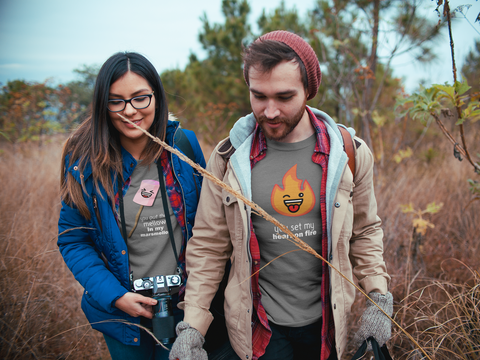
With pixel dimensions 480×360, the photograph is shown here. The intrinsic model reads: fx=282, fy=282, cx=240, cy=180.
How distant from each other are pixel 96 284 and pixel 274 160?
109 cm

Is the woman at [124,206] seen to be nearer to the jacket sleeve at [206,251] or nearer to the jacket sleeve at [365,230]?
the jacket sleeve at [206,251]

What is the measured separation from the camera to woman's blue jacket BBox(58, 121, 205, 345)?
1419mm

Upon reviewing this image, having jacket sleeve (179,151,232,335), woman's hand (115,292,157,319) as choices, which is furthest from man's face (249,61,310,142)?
woman's hand (115,292,157,319)

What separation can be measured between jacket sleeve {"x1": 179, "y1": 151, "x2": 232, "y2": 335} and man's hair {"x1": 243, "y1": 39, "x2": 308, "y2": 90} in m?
0.61

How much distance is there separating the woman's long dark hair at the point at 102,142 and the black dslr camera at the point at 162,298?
482 mm

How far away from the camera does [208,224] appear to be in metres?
1.41

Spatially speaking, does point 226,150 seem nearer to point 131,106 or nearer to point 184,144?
point 184,144

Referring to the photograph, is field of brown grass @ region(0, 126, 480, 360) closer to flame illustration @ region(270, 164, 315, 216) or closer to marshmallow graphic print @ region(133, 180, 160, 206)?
marshmallow graphic print @ region(133, 180, 160, 206)

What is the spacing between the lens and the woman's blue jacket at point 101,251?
1419mm

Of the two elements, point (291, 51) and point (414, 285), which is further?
point (414, 285)

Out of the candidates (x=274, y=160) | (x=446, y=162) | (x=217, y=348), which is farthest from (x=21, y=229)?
(x=446, y=162)

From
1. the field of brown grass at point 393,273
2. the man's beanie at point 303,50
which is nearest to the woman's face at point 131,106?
the man's beanie at point 303,50

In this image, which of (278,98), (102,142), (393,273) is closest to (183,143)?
(102,142)

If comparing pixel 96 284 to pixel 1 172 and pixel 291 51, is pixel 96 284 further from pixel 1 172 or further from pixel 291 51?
pixel 1 172
